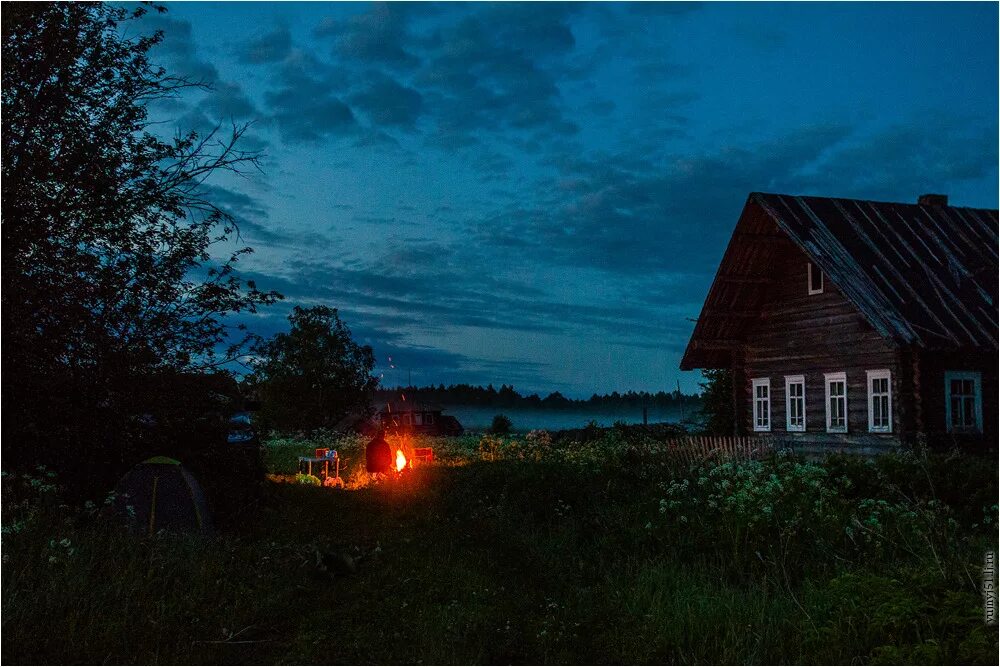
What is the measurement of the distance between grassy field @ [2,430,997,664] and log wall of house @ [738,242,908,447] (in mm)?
9056

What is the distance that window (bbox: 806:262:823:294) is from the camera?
24562 millimetres

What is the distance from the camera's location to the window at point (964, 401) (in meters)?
22.8

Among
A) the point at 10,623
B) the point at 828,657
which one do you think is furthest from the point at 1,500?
the point at 828,657

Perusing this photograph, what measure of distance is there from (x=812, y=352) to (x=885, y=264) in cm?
311

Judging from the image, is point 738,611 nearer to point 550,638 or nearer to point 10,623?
point 550,638

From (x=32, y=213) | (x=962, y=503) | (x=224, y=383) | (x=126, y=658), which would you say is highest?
(x=32, y=213)

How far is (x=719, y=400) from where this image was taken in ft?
103

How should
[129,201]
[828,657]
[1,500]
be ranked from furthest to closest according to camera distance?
1. [129,201]
2. [1,500]
3. [828,657]

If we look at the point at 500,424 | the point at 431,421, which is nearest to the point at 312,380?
the point at 500,424

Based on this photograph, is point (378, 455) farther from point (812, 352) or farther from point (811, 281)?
point (811, 281)

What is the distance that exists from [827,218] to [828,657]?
1986 centimetres

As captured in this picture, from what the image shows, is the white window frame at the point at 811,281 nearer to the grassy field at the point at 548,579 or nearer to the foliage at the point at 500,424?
the grassy field at the point at 548,579

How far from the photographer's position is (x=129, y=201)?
11242mm

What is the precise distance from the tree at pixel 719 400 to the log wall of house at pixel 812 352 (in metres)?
3.08
